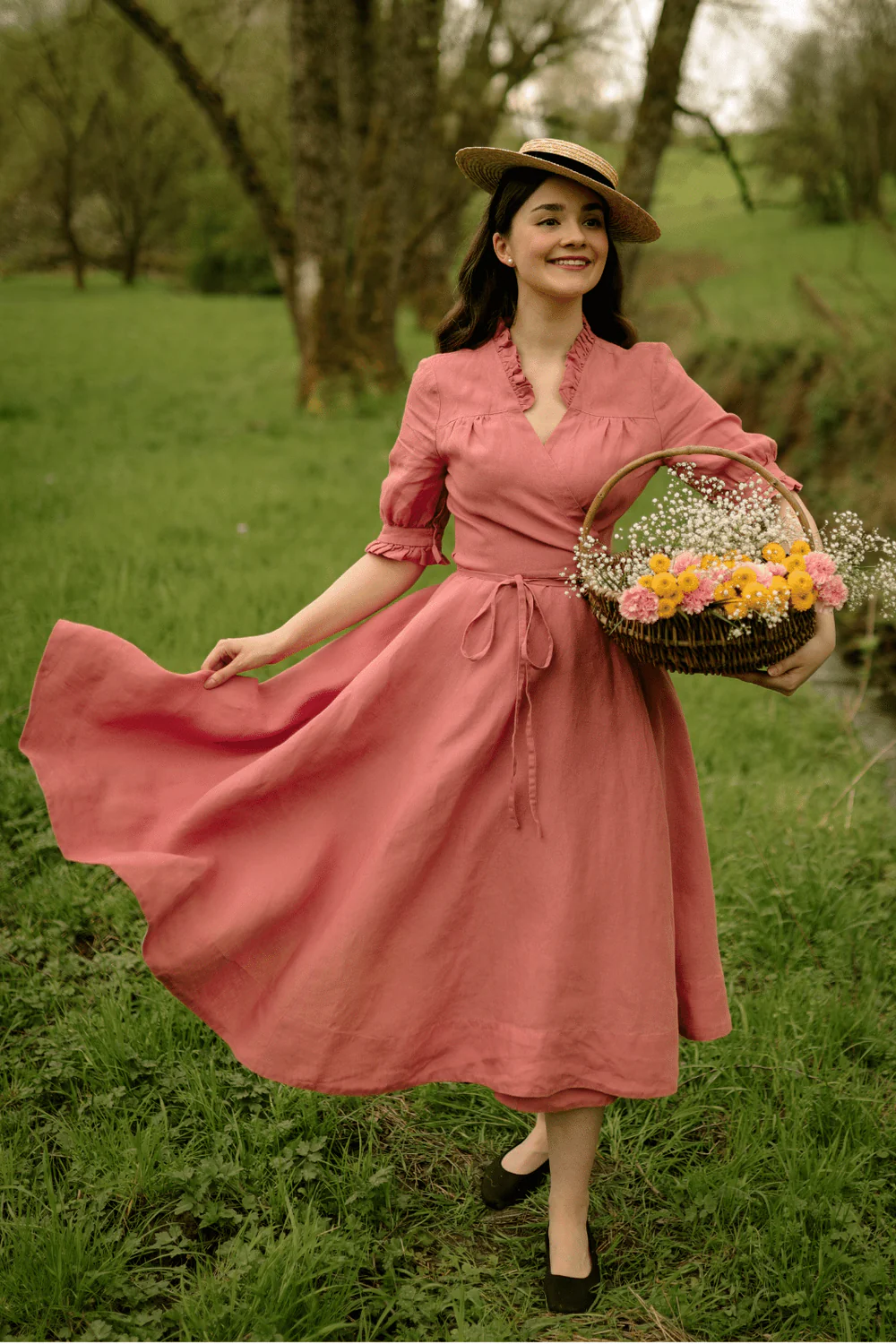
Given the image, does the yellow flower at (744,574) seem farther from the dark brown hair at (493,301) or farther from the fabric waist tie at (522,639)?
the dark brown hair at (493,301)

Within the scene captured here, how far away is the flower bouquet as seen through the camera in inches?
73.3

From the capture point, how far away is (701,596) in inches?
73.2

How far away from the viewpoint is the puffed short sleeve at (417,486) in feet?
7.74

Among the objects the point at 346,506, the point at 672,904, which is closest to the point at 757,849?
the point at 672,904

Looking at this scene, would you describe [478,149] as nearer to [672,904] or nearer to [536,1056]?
[672,904]

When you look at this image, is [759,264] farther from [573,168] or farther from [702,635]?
[702,635]

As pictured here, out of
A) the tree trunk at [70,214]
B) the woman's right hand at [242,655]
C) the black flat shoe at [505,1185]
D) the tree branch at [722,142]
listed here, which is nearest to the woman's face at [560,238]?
the woman's right hand at [242,655]

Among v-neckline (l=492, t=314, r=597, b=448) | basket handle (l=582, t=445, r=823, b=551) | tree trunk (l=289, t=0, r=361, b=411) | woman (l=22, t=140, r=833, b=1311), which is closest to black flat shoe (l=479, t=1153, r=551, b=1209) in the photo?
woman (l=22, t=140, r=833, b=1311)

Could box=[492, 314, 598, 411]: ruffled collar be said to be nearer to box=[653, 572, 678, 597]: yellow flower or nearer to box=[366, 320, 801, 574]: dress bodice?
box=[366, 320, 801, 574]: dress bodice

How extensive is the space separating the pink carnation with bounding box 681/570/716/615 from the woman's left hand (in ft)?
0.58

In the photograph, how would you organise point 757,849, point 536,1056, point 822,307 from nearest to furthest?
point 536,1056 → point 757,849 → point 822,307

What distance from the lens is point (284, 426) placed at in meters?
10.6

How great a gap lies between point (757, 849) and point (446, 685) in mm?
1887

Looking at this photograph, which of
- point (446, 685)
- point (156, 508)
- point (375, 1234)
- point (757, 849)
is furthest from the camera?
point (156, 508)
